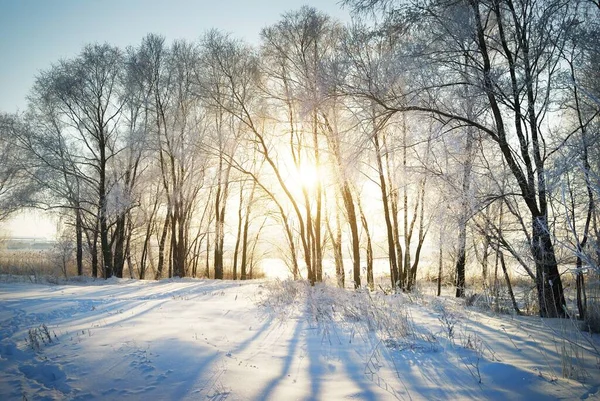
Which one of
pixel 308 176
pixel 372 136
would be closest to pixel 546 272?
pixel 372 136

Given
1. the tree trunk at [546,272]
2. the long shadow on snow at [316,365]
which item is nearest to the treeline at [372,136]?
the tree trunk at [546,272]

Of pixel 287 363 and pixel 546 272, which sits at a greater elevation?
pixel 546 272

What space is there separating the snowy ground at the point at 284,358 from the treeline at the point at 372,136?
108 cm

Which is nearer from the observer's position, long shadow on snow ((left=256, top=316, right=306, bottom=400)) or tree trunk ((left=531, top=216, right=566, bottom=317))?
long shadow on snow ((left=256, top=316, right=306, bottom=400))

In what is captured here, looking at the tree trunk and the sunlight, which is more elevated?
the sunlight

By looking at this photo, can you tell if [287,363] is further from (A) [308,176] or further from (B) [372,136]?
(A) [308,176]

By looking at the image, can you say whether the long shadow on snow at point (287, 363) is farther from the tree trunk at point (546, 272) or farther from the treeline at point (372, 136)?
the tree trunk at point (546, 272)

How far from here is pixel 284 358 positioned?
10.0 ft

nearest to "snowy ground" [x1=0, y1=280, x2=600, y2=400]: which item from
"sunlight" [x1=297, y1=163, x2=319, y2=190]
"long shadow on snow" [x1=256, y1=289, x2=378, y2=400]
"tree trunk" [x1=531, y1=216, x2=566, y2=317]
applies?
"long shadow on snow" [x1=256, y1=289, x2=378, y2=400]

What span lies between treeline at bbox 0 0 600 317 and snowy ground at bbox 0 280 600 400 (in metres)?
1.08

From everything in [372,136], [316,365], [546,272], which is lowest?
[316,365]

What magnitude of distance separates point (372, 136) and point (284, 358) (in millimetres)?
3663

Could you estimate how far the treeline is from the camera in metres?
5.49

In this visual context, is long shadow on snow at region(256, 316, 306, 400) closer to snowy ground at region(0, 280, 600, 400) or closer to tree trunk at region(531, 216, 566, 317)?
snowy ground at region(0, 280, 600, 400)
